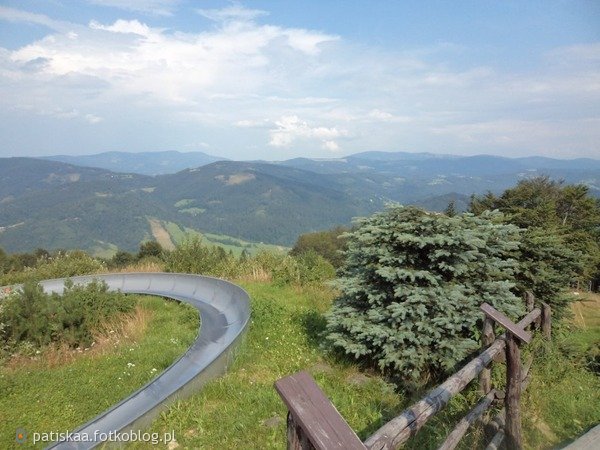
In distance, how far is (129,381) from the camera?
6914 millimetres

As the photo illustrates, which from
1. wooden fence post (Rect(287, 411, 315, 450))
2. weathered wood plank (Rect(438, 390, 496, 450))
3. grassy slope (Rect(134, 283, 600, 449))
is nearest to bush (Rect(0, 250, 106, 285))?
grassy slope (Rect(134, 283, 600, 449))

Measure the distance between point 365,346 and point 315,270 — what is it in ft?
25.6

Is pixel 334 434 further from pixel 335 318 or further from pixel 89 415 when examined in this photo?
pixel 89 415

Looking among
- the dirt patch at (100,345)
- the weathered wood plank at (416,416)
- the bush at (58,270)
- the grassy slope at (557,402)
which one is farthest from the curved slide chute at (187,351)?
the grassy slope at (557,402)

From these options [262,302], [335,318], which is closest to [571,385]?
[335,318]

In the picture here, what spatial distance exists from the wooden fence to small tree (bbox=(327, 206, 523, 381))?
0.79m

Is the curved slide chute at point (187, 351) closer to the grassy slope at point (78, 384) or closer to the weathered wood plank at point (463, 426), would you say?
the grassy slope at point (78, 384)

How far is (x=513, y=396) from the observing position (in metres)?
4.44

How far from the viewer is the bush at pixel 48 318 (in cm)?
886

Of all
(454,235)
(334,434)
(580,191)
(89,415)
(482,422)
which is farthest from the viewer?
(580,191)

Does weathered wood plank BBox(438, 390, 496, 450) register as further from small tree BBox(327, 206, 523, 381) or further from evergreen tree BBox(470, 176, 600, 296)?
evergreen tree BBox(470, 176, 600, 296)

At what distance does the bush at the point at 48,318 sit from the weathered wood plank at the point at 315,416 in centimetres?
862

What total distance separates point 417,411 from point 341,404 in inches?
117

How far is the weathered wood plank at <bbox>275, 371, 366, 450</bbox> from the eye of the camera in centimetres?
187
